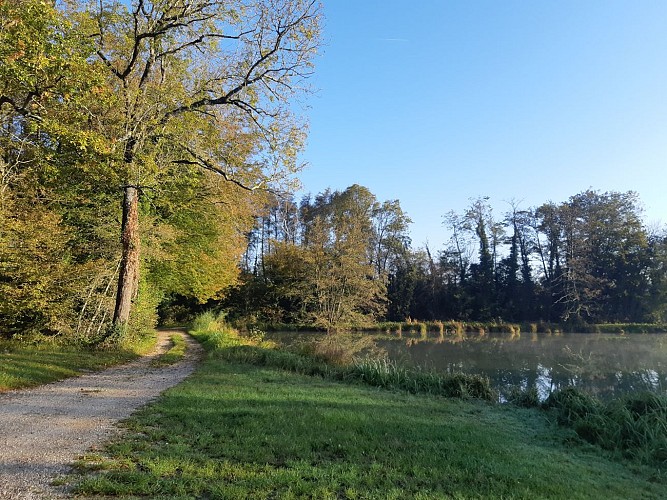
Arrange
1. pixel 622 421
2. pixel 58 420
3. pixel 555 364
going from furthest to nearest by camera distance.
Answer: pixel 555 364
pixel 622 421
pixel 58 420

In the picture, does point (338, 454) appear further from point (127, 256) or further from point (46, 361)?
point (127, 256)

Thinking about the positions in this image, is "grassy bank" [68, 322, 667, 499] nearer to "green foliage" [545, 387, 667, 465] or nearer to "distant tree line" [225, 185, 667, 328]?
"green foliage" [545, 387, 667, 465]

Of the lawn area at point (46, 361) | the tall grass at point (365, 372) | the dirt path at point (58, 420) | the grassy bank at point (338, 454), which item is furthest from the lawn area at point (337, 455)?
the lawn area at point (46, 361)

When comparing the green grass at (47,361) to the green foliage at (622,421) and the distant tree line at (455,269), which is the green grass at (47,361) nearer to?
the green foliage at (622,421)

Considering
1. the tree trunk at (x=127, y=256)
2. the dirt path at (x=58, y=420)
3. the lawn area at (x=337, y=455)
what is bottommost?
the lawn area at (x=337, y=455)

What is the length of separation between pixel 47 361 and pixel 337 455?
8244 mm

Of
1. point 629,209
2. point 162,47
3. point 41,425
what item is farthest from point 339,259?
point 629,209

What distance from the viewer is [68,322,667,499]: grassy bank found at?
148 inches

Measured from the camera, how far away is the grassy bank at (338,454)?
3.76 metres

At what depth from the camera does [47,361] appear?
995 centimetres

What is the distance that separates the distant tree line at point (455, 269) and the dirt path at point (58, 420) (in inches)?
914

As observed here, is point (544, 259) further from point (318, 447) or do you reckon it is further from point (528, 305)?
point (318, 447)

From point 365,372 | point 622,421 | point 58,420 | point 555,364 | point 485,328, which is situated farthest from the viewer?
point 485,328

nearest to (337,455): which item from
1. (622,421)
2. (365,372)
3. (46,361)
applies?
(622,421)
